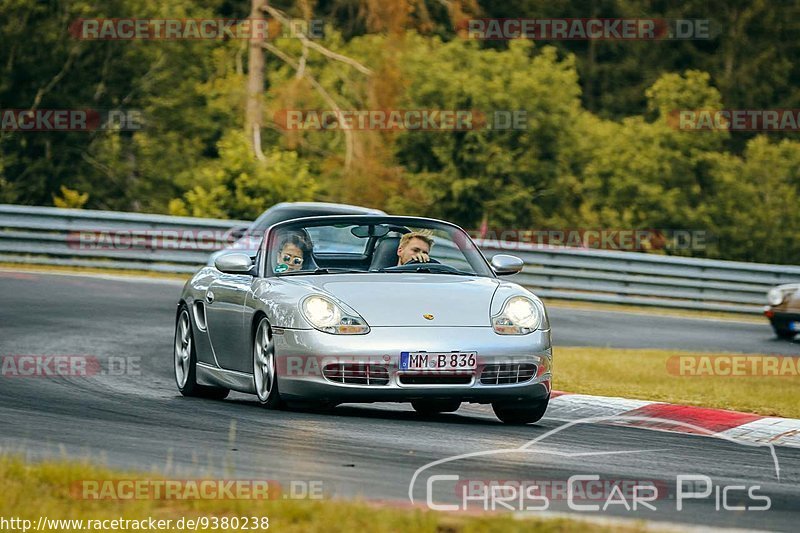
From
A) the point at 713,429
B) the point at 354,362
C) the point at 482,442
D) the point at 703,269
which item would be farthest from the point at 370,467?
the point at 703,269

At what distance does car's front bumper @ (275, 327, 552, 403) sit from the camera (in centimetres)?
945

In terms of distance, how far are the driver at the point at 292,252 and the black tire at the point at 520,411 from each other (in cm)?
163

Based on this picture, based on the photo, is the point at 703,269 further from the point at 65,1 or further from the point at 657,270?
the point at 65,1

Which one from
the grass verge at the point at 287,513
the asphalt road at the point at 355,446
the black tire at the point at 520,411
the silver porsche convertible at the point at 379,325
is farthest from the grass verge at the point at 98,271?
the grass verge at the point at 287,513

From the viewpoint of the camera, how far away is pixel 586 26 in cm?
6638

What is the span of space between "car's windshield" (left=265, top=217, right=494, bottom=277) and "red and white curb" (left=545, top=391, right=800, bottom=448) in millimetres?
1415

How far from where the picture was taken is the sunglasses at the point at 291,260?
1054cm

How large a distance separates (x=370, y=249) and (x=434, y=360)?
5.18 feet

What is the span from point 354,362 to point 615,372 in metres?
6.27

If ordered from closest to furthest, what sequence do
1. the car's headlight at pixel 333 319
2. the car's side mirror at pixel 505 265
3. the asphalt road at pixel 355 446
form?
the asphalt road at pixel 355 446, the car's headlight at pixel 333 319, the car's side mirror at pixel 505 265

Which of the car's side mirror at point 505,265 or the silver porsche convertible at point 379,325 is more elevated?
the car's side mirror at point 505,265
